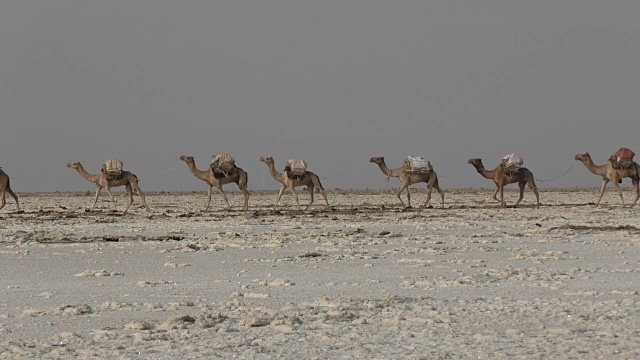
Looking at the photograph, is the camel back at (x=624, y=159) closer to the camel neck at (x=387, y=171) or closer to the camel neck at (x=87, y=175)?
the camel neck at (x=387, y=171)

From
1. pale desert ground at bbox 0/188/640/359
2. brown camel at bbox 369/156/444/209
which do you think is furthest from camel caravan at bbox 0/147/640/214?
pale desert ground at bbox 0/188/640/359

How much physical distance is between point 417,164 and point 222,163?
6170mm

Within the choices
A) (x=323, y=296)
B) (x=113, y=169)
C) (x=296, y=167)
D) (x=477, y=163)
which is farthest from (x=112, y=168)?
(x=323, y=296)

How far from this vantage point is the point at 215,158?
3170 centimetres

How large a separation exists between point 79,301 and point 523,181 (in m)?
25.7

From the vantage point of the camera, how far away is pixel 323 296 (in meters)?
8.72

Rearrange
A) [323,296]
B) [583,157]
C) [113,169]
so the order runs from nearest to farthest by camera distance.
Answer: [323,296] → [113,169] → [583,157]

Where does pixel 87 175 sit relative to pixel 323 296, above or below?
above

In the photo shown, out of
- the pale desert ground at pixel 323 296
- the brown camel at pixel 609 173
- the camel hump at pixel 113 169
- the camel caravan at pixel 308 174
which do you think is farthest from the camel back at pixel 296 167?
the pale desert ground at pixel 323 296

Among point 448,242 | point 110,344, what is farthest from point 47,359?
point 448,242

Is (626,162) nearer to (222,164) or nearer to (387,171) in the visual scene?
(387,171)

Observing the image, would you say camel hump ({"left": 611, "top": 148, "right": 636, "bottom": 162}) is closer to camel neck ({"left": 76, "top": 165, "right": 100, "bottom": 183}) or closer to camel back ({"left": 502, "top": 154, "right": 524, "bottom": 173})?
camel back ({"left": 502, "top": 154, "right": 524, "bottom": 173})

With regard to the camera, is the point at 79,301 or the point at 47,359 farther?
the point at 79,301

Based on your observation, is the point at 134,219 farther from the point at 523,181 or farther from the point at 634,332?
the point at 634,332
